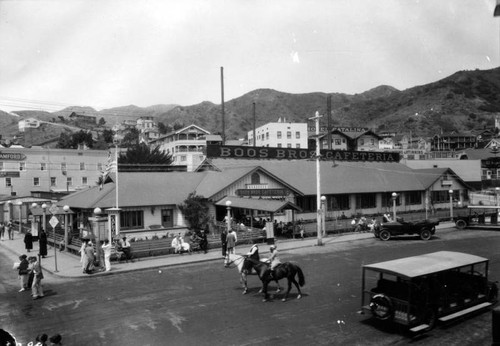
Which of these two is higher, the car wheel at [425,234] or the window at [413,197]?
the window at [413,197]

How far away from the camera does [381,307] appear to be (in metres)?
12.2

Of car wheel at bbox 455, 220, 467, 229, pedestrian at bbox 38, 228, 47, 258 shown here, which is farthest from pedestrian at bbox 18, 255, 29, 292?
car wheel at bbox 455, 220, 467, 229

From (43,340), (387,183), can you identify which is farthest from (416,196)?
(43,340)

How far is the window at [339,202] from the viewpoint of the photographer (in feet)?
143

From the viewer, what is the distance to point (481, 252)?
23641 mm

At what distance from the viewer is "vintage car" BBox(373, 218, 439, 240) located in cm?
2964

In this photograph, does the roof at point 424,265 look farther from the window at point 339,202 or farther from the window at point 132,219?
the window at point 339,202

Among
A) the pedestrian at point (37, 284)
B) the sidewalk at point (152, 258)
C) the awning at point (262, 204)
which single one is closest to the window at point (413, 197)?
the sidewalk at point (152, 258)

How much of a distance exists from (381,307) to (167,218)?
83.8ft

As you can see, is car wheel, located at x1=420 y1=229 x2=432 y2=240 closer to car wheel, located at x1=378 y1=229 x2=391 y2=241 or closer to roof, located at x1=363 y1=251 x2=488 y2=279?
car wheel, located at x1=378 y1=229 x2=391 y2=241

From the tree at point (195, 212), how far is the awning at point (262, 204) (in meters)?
1.51

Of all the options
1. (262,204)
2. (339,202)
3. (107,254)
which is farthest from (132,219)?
(339,202)

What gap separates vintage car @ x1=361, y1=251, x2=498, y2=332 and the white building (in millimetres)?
90313

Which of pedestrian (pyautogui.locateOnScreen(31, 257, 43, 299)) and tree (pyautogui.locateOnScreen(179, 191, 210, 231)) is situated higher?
tree (pyautogui.locateOnScreen(179, 191, 210, 231))
